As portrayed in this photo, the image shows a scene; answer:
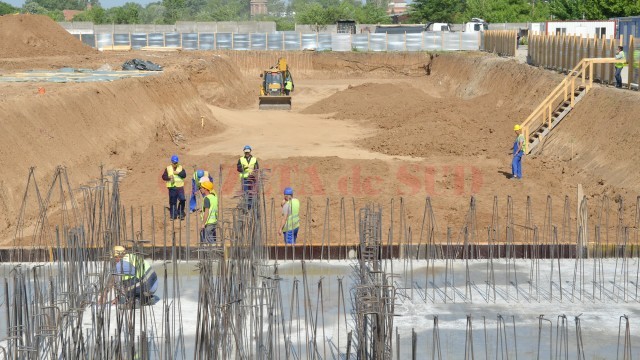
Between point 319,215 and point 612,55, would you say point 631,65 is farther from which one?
point 319,215

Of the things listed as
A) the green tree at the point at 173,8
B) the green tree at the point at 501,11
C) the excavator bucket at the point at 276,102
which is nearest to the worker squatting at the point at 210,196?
the excavator bucket at the point at 276,102

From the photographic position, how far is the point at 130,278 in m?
9.16

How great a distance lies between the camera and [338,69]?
59125 millimetres

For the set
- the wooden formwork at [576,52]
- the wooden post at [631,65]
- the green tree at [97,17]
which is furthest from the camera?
the green tree at [97,17]

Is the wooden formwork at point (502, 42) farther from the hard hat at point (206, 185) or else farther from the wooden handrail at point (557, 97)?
the hard hat at point (206, 185)

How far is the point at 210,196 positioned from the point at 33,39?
33.7 m

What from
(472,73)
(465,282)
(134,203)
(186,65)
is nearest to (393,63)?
(472,73)

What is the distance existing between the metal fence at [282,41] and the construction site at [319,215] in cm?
1492

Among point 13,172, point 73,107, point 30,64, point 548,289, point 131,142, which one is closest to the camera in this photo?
point 548,289

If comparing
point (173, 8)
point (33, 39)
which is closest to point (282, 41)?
point (33, 39)

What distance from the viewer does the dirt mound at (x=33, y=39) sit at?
43188 mm

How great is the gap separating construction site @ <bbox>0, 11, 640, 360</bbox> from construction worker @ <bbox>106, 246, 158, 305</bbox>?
7.0 inches

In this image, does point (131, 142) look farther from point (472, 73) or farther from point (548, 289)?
point (472, 73)

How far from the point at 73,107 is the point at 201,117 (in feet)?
34.0
